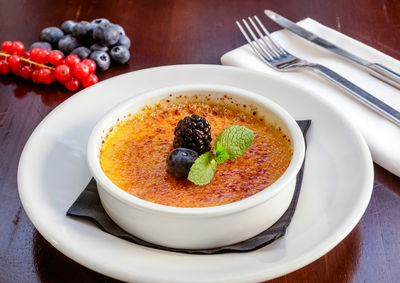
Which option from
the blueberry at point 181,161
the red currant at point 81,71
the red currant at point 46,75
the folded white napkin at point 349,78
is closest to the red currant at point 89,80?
the red currant at point 81,71

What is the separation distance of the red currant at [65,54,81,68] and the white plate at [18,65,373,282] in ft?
0.96

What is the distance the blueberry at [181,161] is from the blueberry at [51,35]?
1.17 meters

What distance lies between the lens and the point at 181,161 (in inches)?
54.6

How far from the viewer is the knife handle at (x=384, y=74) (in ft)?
6.31

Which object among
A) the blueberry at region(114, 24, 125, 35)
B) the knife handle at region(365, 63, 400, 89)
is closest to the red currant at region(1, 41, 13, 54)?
the blueberry at region(114, 24, 125, 35)

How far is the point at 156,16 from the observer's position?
259 centimetres

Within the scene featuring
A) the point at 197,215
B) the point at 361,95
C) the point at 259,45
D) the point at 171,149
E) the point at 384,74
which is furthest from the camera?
the point at 259,45

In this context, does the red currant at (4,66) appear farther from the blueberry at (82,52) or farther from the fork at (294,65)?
the fork at (294,65)

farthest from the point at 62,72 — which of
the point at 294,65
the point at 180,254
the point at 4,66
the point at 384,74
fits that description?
the point at 384,74

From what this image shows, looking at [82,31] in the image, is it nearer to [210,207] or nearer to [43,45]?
[43,45]

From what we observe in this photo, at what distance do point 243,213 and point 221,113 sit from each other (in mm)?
570

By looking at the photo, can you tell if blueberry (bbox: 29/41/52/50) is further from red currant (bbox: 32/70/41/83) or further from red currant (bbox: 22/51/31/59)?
red currant (bbox: 32/70/41/83)

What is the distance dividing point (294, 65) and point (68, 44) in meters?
1.00

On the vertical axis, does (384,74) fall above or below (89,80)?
A: above
